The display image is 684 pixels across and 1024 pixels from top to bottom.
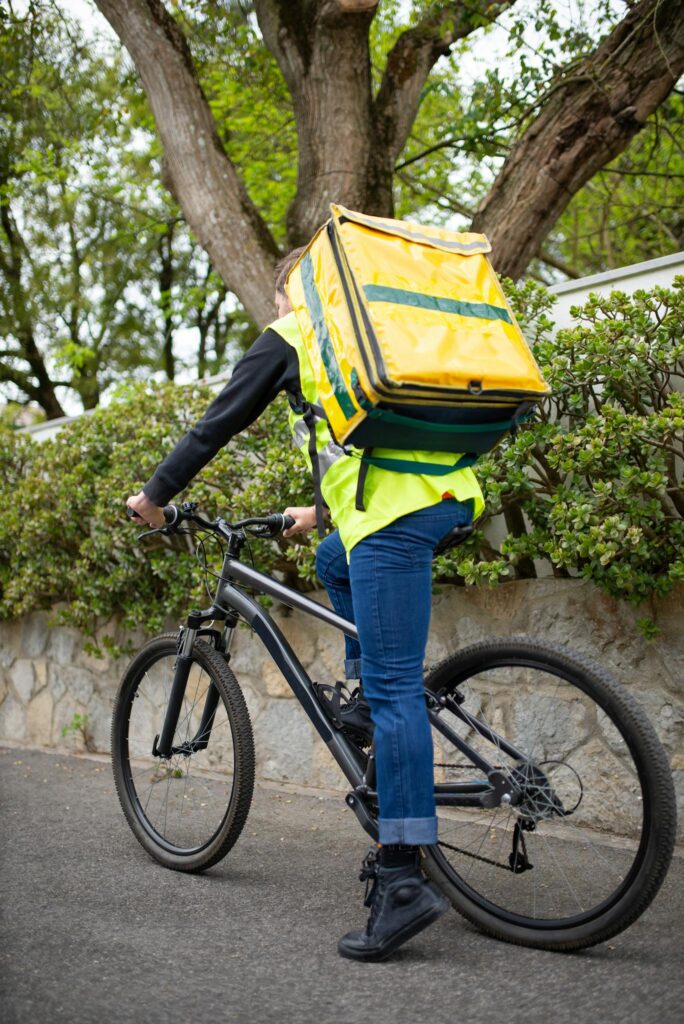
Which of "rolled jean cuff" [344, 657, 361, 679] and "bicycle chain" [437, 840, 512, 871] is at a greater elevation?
"rolled jean cuff" [344, 657, 361, 679]

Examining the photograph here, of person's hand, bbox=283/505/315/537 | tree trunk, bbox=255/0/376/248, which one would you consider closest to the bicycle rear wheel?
person's hand, bbox=283/505/315/537

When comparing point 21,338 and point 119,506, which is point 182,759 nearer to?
point 119,506

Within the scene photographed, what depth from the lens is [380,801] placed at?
271 centimetres

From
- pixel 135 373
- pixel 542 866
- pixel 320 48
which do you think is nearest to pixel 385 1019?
pixel 542 866

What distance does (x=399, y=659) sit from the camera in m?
2.70

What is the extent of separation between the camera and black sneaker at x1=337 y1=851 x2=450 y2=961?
2615 mm

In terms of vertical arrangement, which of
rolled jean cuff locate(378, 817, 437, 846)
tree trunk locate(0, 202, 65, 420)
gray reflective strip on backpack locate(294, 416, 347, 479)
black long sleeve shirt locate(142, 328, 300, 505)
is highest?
tree trunk locate(0, 202, 65, 420)

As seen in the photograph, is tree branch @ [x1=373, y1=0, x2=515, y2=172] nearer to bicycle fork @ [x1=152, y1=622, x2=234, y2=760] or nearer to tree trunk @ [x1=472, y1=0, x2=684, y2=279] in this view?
tree trunk @ [x1=472, y1=0, x2=684, y2=279]

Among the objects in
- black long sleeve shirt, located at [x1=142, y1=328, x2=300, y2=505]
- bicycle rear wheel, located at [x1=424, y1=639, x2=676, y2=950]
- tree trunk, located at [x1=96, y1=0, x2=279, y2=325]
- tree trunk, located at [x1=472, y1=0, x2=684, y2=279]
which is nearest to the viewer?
bicycle rear wheel, located at [x1=424, y1=639, x2=676, y2=950]

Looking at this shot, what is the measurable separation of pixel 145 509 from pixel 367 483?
0.95 metres

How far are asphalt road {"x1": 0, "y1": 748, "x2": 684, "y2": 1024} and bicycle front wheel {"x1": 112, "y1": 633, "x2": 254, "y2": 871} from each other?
0.40ft

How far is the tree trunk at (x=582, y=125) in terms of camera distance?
579 cm

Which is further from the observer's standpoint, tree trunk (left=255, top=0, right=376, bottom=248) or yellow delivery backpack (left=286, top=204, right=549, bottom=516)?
tree trunk (left=255, top=0, right=376, bottom=248)

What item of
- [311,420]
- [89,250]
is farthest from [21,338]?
[311,420]
